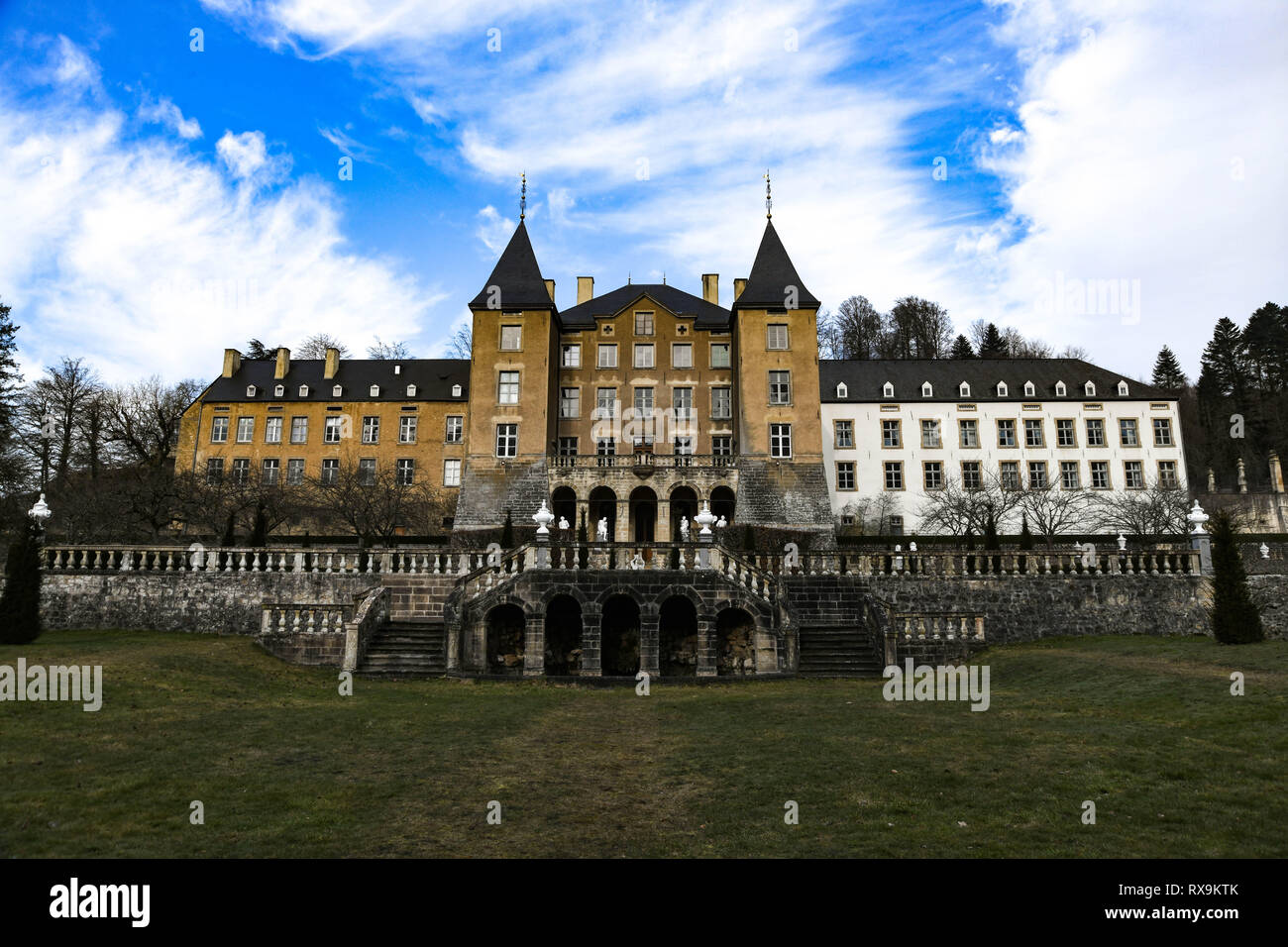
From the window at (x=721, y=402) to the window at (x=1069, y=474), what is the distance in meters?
24.1

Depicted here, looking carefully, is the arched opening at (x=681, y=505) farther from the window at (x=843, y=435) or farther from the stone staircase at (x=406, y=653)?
the stone staircase at (x=406, y=653)

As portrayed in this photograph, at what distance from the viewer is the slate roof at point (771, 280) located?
41750 millimetres

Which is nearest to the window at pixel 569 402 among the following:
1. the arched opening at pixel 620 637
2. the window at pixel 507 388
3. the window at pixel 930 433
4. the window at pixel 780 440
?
the window at pixel 507 388

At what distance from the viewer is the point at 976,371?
176 ft

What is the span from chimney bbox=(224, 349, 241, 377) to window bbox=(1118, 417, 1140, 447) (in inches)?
2508

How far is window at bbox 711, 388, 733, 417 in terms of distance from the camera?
43.6 metres

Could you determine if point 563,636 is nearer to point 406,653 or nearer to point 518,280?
point 406,653

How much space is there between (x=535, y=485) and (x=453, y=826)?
3298 cm

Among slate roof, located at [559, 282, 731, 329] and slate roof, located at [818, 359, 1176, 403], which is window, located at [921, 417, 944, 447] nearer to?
slate roof, located at [818, 359, 1176, 403]

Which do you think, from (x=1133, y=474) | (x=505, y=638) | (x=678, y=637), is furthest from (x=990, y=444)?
(x=505, y=638)

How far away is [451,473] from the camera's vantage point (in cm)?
5253

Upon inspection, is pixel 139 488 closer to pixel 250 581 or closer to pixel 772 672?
Result: pixel 250 581

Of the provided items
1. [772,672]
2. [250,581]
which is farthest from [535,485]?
[772,672]

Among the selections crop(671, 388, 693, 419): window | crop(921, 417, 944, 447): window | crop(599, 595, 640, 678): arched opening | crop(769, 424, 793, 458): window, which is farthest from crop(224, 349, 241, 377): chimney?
crop(921, 417, 944, 447): window
